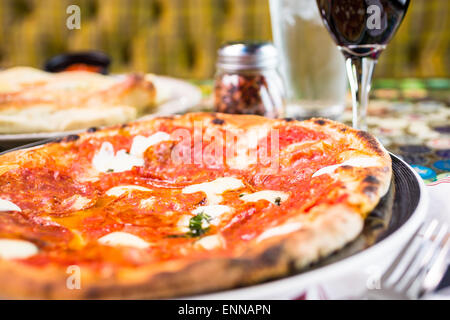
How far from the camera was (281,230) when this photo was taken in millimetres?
483

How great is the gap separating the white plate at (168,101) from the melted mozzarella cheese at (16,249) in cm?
50

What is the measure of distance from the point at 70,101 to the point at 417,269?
38.6 inches

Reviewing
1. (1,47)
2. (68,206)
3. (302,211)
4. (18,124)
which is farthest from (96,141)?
(1,47)

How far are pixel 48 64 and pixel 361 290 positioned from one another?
1.53 m

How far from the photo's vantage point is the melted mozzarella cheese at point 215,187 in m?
0.69

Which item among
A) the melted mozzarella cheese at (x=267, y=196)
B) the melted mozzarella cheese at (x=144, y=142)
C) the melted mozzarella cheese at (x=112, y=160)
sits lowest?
the melted mozzarella cheese at (x=267, y=196)

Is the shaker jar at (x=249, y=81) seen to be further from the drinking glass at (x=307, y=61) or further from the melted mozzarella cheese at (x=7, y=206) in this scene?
the melted mozzarella cheese at (x=7, y=206)

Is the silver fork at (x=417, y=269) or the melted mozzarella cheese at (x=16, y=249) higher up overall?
the melted mozzarella cheese at (x=16, y=249)

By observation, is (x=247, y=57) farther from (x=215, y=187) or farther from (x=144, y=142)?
(x=215, y=187)

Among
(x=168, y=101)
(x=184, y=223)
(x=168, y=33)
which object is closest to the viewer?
(x=184, y=223)

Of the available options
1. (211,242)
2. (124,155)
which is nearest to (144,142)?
(124,155)

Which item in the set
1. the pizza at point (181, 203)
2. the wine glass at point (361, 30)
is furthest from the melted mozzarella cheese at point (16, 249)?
the wine glass at point (361, 30)

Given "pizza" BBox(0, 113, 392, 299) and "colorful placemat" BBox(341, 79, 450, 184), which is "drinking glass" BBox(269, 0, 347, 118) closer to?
"colorful placemat" BBox(341, 79, 450, 184)
